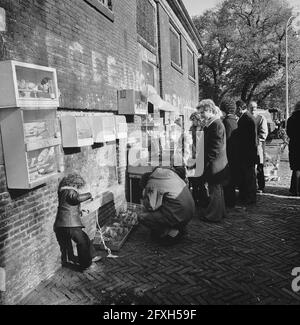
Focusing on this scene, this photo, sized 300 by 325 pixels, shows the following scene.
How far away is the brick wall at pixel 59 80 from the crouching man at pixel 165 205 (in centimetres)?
106

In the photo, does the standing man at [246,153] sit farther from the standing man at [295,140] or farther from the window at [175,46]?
the window at [175,46]

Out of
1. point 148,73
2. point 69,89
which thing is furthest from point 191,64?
point 69,89

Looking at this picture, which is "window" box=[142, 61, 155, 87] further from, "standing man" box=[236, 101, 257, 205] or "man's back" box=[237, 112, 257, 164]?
"man's back" box=[237, 112, 257, 164]

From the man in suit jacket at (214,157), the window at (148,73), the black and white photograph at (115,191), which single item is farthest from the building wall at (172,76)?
the man in suit jacket at (214,157)

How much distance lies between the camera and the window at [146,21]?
8883 millimetres

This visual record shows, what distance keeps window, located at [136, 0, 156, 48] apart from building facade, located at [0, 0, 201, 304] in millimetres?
66

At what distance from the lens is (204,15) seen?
136 ft

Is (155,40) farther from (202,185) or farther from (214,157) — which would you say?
(214,157)

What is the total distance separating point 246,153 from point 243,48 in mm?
31714

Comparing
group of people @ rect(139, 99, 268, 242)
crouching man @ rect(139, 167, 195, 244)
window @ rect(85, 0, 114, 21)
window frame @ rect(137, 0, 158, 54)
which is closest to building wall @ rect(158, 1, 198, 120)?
window frame @ rect(137, 0, 158, 54)

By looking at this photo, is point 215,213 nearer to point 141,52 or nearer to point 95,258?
point 95,258

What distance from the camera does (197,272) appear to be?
432cm

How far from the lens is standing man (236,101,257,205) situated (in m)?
6.86
